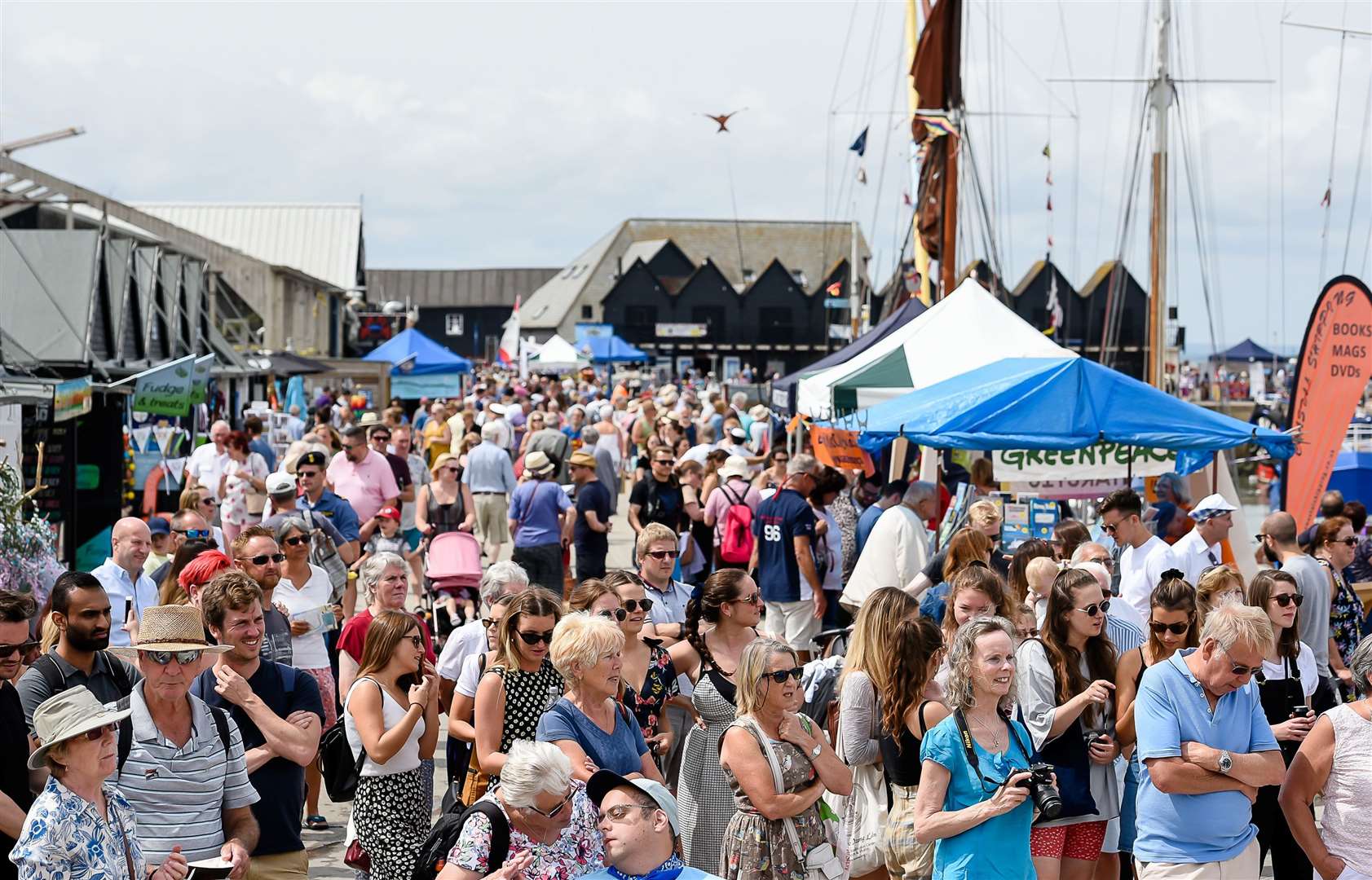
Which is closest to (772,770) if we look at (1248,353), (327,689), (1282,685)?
(1282,685)

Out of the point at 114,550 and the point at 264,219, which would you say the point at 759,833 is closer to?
the point at 114,550

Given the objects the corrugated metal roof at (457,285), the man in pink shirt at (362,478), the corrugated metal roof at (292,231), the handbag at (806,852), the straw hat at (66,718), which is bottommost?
the handbag at (806,852)

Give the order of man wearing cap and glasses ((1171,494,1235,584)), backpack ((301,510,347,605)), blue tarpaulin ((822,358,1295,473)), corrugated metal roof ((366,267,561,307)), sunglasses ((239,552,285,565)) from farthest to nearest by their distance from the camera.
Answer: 1. corrugated metal roof ((366,267,561,307))
2. blue tarpaulin ((822,358,1295,473))
3. backpack ((301,510,347,605))
4. man wearing cap and glasses ((1171,494,1235,584))
5. sunglasses ((239,552,285,565))

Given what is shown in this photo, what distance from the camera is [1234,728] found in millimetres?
5184

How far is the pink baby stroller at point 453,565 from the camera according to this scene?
10.4 meters

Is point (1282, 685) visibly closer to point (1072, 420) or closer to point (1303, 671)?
point (1303, 671)

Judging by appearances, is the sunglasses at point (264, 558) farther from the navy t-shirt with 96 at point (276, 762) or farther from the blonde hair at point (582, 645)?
the blonde hair at point (582, 645)

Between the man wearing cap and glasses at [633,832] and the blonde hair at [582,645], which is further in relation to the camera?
the blonde hair at [582,645]

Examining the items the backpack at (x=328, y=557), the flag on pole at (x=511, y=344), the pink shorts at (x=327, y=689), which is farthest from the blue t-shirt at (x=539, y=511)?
the flag on pole at (x=511, y=344)

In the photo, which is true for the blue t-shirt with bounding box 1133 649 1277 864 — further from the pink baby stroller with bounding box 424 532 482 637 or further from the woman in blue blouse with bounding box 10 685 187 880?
the pink baby stroller with bounding box 424 532 482 637

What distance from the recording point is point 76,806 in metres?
3.98

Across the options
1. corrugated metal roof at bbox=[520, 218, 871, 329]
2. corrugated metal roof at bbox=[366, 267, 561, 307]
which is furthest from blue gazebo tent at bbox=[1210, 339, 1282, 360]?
corrugated metal roof at bbox=[366, 267, 561, 307]

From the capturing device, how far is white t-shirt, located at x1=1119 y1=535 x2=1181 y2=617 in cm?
847

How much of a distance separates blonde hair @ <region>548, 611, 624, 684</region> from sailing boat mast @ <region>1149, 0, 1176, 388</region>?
16346mm
